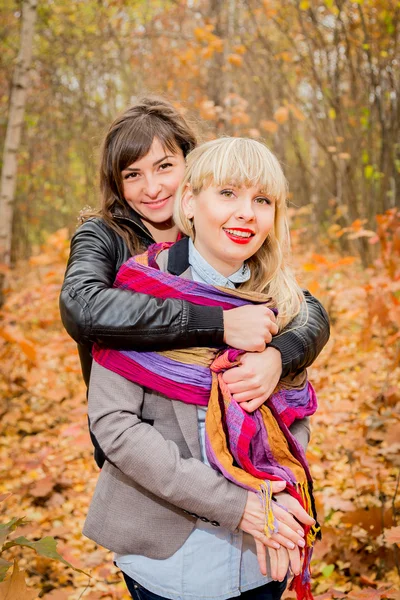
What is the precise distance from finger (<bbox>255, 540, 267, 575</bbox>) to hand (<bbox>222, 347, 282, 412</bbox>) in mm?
327

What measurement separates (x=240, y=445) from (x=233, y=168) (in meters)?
0.70

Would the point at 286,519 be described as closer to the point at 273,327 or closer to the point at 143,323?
the point at 273,327

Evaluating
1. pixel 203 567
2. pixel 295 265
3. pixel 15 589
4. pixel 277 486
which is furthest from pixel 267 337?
pixel 295 265

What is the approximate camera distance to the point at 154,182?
192cm

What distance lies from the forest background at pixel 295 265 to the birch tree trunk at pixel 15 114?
1.1 inches

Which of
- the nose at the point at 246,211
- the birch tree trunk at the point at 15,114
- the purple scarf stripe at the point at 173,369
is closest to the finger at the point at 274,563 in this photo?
the purple scarf stripe at the point at 173,369

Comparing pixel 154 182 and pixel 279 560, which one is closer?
pixel 279 560

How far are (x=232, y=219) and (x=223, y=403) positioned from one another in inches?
18.6

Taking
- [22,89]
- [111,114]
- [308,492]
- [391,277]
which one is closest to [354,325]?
[391,277]

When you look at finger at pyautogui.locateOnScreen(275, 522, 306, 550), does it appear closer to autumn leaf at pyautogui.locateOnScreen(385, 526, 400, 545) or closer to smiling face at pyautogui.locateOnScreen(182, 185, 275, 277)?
autumn leaf at pyautogui.locateOnScreen(385, 526, 400, 545)

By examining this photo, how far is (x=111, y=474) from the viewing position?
143 cm

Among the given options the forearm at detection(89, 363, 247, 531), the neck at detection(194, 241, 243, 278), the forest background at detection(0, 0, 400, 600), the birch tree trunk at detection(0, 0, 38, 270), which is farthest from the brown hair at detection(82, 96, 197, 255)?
the birch tree trunk at detection(0, 0, 38, 270)

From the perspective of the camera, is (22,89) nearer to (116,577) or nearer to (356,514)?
(116,577)

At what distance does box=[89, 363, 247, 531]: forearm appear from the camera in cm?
126
